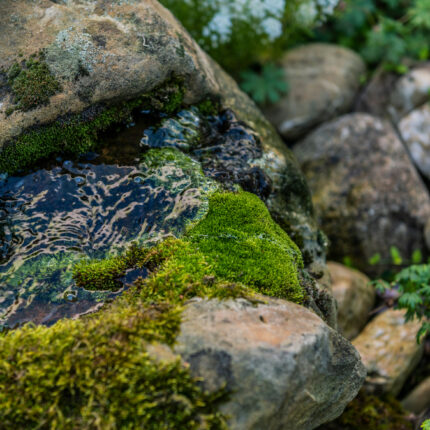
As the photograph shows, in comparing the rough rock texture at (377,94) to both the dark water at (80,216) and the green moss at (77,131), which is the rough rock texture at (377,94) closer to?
the green moss at (77,131)

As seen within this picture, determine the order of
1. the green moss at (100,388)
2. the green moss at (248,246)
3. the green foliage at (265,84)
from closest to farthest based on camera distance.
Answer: the green moss at (100,388)
the green moss at (248,246)
the green foliage at (265,84)

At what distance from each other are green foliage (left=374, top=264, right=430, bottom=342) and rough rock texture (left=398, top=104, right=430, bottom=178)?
2450mm

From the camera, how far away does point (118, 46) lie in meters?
3.36

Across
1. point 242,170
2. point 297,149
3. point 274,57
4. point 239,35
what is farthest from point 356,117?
point 242,170

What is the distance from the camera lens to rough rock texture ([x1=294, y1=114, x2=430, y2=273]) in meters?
5.55

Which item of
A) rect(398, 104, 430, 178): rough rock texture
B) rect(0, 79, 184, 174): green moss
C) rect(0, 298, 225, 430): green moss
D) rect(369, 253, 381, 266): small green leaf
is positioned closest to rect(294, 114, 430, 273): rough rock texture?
rect(369, 253, 381, 266): small green leaf

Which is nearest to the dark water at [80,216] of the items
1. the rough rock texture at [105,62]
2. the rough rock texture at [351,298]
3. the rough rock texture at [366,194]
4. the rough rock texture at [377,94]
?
the rough rock texture at [105,62]

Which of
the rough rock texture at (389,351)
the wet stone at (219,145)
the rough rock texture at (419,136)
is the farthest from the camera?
the rough rock texture at (419,136)

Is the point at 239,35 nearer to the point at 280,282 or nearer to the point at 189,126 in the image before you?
the point at 189,126

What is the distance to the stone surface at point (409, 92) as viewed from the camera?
630 cm

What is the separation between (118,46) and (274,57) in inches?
142

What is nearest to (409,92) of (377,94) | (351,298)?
(377,94)

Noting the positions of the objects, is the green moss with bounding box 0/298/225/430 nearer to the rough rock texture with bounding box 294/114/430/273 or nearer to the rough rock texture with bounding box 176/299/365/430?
the rough rock texture with bounding box 176/299/365/430

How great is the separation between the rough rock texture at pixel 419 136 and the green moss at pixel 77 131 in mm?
4237
